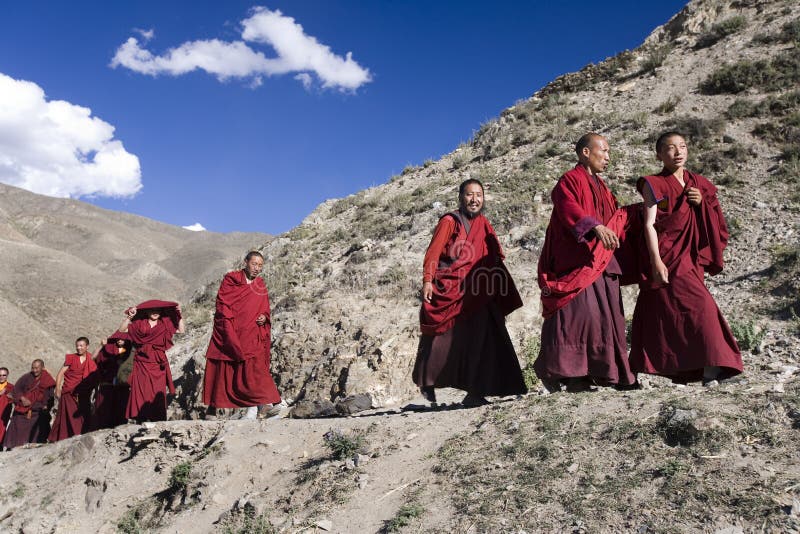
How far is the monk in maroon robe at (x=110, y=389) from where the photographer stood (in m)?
8.27

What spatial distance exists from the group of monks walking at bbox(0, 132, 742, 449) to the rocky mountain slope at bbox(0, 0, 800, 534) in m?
0.28

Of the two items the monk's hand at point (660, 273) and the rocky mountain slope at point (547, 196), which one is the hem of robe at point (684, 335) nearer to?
the monk's hand at point (660, 273)

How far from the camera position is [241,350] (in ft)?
21.3

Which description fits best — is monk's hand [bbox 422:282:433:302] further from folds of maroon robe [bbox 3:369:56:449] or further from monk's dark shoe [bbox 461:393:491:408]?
folds of maroon robe [bbox 3:369:56:449]

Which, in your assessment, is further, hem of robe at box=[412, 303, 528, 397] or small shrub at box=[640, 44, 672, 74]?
small shrub at box=[640, 44, 672, 74]

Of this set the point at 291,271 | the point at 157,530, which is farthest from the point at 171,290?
the point at 157,530

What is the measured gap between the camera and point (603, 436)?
3.34 m

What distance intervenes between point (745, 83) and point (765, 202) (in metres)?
5.66

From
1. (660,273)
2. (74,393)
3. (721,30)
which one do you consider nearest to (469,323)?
(660,273)

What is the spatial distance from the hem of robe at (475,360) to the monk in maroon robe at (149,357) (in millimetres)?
3820

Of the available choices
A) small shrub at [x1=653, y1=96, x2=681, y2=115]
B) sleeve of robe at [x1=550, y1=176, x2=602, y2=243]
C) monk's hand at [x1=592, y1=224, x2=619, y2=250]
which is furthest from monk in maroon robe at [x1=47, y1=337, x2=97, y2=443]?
small shrub at [x1=653, y1=96, x2=681, y2=115]

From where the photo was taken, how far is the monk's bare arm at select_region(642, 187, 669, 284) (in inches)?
163

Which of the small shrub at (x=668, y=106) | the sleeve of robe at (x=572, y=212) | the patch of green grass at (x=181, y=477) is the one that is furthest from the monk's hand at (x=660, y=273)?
the small shrub at (x=668, y=106)

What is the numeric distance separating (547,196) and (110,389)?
7.79 metres
